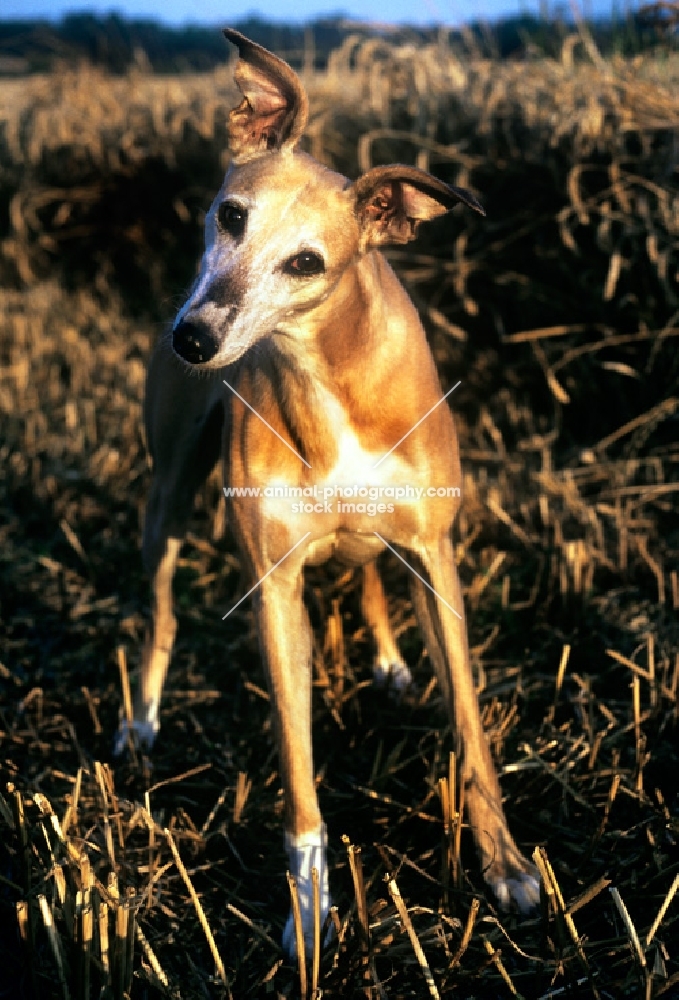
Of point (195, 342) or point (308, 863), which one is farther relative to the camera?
point (308, 863)

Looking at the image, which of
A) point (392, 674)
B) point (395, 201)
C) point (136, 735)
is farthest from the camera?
point (392, 674)

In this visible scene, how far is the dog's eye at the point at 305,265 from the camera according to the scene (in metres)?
2.39

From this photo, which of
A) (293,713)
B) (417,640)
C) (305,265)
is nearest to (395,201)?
(305,265)

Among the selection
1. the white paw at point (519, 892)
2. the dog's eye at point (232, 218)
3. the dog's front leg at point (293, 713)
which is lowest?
the white paw at point (519, 892)

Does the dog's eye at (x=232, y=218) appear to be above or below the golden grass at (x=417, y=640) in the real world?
above

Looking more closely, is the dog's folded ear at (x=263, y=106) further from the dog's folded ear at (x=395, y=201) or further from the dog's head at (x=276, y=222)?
the dog's folded ear at (x=395, y=201)

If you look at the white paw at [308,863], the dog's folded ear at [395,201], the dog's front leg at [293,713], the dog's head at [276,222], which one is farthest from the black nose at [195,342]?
the white paw at [308,863]

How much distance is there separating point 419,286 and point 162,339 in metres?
3.07

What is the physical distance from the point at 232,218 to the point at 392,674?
71.7 inches

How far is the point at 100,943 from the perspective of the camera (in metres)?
2.18

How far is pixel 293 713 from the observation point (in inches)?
106

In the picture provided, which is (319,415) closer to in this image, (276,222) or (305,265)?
(305,265)

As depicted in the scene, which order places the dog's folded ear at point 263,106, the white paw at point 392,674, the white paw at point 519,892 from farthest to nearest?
the white paw at point 392,674, the white paw at point 519,892, the dog's folded ear at point 263,106

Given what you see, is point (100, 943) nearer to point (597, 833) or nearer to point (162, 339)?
point (597, 833)
